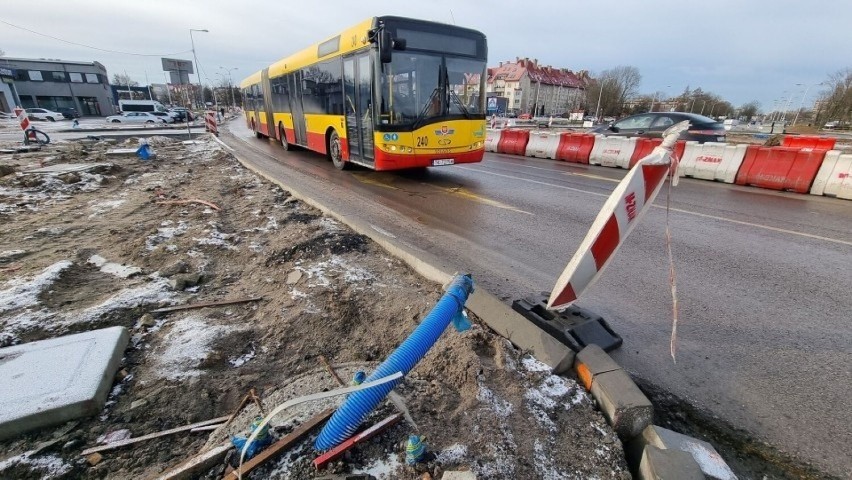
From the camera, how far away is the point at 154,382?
242 centimetres

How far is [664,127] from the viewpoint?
12445 mm

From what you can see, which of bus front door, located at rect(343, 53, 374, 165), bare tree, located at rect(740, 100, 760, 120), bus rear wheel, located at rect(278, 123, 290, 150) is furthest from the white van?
bare tree, located at rect(740, 100, 760, 120)

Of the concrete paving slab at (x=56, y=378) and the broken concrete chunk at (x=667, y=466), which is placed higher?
the broken concrete chunk at (x=667, y=466)

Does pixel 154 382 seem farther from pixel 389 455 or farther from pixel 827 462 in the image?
pixel 827 462

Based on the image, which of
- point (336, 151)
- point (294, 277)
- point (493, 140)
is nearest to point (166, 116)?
point (493, 140)

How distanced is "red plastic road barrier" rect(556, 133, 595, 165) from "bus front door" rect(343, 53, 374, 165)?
8.39m

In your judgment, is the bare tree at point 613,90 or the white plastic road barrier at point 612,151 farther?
the bare tree at point 613,90

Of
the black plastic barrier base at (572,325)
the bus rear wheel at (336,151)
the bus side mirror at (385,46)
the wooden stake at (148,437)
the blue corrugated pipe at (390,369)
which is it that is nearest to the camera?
the blue corrugated pipe at (390,369)

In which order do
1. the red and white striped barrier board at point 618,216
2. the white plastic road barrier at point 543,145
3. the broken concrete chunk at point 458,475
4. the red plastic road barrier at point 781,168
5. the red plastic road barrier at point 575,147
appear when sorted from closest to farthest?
the broken concrete chunk at point 458,475 → the red and white striped barrier board at point 618,216 → the red plastic road barrier at point 781,168 → the red plastic road barrier at point 575,147 → the white plastic road barrier at point 543,145

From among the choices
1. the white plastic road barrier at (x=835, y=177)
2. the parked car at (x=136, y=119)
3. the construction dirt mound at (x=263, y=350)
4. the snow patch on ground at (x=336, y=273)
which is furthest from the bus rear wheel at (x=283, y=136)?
the parked car at (x=136, y=119)

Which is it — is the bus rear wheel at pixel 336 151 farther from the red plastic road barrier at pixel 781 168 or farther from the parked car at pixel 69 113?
the parked car at pixel 69 113

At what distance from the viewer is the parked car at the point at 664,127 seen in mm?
11773

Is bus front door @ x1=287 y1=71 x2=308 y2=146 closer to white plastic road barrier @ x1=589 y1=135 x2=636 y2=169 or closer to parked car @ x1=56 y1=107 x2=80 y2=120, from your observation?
white plastic road barrier @ x1=589 y1=135 x2=636 y2=169

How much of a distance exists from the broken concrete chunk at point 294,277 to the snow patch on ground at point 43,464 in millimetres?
2094
